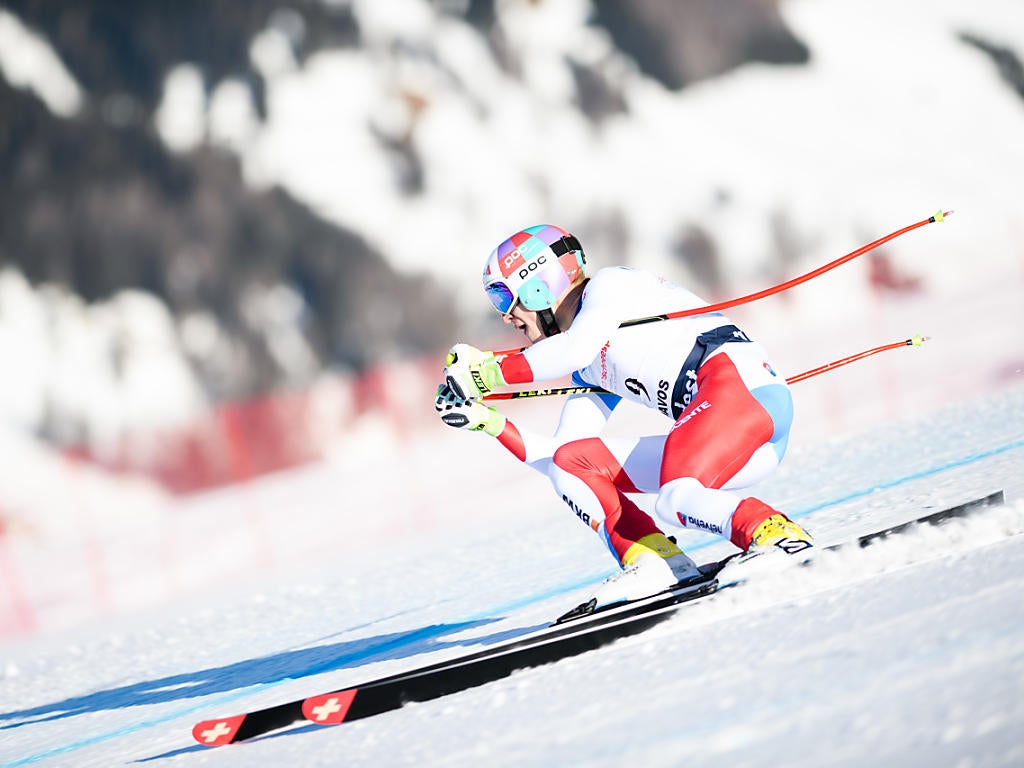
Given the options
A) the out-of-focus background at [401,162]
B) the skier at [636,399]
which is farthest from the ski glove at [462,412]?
the out-of-focus background at [401,162]

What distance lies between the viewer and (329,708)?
9.95ft

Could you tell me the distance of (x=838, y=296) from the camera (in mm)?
12359

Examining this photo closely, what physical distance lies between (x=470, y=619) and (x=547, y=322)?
4.52 feet

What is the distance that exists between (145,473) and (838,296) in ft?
23.3

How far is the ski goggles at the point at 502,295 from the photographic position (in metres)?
3.60

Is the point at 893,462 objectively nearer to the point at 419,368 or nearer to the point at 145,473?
the point at 419,368

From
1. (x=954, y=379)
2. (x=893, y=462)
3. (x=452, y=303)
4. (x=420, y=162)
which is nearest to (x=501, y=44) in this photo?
(x=420, y=162)

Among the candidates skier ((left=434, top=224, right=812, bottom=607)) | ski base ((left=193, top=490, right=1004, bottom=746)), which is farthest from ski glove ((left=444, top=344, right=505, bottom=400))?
A: ski base ((left=193, top=490, right=1004, bottom=746))

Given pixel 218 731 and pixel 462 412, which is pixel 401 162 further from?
pixel 218 731

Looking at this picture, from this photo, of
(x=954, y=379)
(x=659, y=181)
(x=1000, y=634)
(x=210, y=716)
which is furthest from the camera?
(x=659, y=181)

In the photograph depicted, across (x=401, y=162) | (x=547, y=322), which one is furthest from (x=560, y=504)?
(x=401, y=162)

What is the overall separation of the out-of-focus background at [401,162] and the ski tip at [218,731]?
1540cm

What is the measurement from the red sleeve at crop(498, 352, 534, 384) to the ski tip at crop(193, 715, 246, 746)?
118 centimetres

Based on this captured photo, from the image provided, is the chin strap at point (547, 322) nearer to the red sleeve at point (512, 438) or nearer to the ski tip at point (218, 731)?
the red sleeve at point (512, 438)
